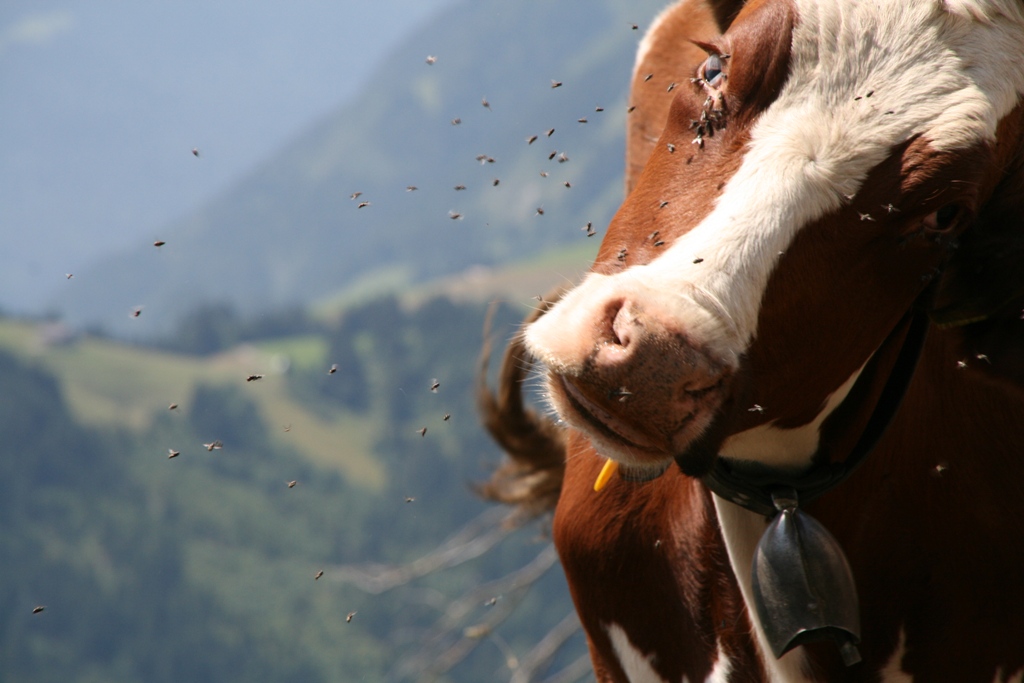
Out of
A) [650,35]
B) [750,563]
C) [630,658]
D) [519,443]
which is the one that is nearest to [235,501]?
[519,443]

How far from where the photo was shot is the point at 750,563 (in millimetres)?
2539

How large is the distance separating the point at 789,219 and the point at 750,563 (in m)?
0.96

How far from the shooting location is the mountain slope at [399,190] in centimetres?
13138

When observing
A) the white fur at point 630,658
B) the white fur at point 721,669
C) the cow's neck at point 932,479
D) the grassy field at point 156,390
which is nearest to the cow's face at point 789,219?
the cow's neck at point 932,479

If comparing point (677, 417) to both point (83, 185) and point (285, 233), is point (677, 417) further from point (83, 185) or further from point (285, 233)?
point (83, 185)

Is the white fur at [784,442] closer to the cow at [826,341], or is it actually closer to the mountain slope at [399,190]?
the cow at [826,341]

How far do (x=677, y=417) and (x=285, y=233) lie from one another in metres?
192

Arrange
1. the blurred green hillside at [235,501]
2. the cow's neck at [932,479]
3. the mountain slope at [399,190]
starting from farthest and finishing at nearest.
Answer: the mountain slope at [399,190] → the blurred green hillside at [235,501] → the cow's neck at [932,479]

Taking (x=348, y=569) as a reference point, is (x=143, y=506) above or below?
below

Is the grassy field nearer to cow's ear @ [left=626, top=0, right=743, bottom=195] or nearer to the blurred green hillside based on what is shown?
the blurred green hillside

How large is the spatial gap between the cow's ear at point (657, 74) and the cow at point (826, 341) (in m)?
0.97

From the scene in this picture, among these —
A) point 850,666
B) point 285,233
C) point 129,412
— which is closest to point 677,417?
point 850,666

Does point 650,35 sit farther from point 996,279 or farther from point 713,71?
point 996,279

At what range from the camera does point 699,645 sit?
8.94 ft
